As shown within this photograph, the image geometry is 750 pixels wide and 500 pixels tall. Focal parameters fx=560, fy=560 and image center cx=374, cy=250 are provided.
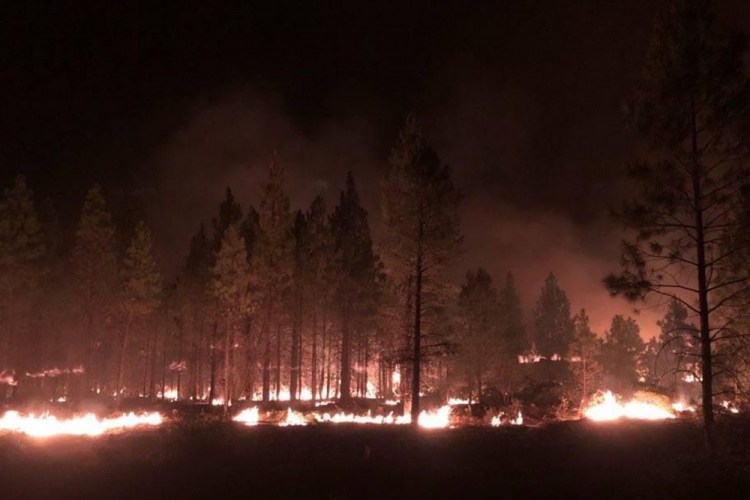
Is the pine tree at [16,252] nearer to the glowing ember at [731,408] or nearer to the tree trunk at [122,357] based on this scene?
the tree trunk at [122,357]

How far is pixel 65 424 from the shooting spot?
2022 cm

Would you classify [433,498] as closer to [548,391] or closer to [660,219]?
[660,219]

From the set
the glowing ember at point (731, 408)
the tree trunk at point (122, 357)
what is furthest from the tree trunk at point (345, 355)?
the glowing ember at point (731, 408)

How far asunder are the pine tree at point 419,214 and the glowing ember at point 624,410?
26.3 ft

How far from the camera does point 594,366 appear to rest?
46.7 metres

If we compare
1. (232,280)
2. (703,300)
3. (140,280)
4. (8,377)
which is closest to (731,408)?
(703,300)

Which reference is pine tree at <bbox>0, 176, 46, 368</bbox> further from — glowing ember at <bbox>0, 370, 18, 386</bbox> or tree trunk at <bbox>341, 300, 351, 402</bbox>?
tree trunk at <bbox>341, 300, 351, 402</bbox>

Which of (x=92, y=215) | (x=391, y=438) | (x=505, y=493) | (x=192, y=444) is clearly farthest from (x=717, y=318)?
(x=92, y=215)

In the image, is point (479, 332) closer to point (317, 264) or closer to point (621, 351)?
point (317, 264)

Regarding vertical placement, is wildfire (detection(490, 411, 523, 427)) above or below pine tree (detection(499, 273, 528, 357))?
below

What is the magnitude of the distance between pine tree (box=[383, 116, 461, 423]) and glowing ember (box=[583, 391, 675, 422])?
801 centimetres

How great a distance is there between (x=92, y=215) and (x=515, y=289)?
46.7m

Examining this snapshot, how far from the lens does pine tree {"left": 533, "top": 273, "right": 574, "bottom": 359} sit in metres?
79.8

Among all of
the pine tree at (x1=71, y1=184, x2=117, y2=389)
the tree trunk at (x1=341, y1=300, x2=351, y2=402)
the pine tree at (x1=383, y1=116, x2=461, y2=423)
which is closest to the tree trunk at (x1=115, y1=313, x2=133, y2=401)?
the pine tree at (x1=71, y1=184, x2=117, y2=389)
